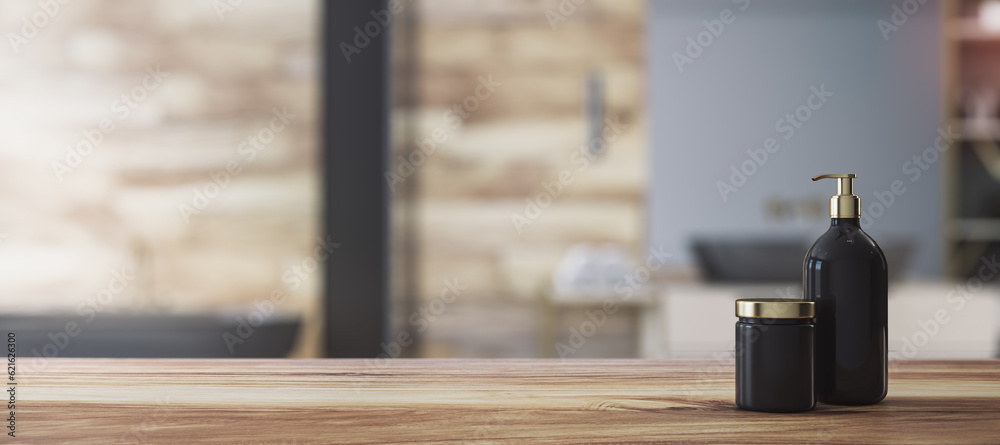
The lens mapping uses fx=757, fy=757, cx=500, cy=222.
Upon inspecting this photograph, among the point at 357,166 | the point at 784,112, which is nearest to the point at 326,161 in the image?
the point at 357,166

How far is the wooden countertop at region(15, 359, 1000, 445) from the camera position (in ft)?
2.24

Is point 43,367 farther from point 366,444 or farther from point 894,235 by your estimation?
point 894,235

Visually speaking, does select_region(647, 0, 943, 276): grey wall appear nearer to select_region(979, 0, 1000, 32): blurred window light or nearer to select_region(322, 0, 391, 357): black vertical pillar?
select_region(979, 0, 1000, 32): blurred window light

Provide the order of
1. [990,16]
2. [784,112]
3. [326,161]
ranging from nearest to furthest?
1. [326,161]
2. [990,16]
3. [784,112]

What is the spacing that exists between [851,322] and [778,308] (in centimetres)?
10

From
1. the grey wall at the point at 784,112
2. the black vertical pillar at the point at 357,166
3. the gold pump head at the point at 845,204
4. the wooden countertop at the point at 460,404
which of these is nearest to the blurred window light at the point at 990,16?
the grey wall at the point at 784,112

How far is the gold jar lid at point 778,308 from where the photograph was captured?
739mm

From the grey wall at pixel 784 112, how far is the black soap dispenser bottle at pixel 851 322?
Result: 3028 mm

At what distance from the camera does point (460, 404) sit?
0.78m

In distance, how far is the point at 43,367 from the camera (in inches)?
37.5

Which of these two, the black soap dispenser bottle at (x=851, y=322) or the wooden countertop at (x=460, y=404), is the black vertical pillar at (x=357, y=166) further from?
the black soap dispenser bottle at (x=851, y=322)

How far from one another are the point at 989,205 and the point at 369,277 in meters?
3.01

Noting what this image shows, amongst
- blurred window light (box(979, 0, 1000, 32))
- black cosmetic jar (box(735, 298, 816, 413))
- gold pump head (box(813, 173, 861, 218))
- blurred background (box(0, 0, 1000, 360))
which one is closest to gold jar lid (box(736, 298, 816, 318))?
black cosmetic jar (box(735, 298, 816, 413))

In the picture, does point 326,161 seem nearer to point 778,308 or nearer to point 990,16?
point 778,308
